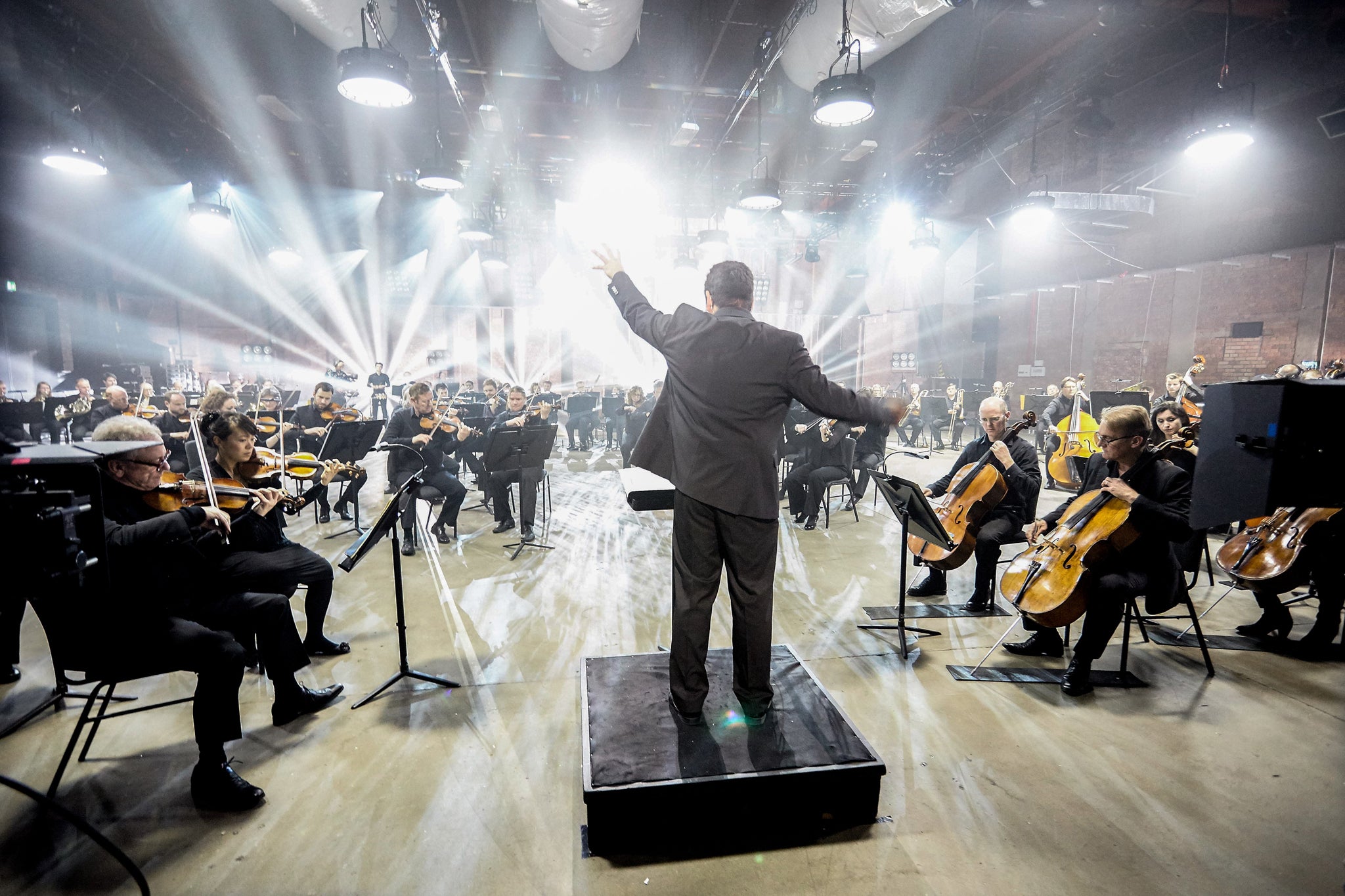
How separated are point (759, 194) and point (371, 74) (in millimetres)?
4949

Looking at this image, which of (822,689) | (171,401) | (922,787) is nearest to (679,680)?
(822,689)

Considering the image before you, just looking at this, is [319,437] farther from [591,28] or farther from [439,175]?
[591,28]

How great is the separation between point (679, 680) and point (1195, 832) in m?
1.86

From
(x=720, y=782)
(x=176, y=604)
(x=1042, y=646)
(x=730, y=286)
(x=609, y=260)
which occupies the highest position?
(x=609, y=260)

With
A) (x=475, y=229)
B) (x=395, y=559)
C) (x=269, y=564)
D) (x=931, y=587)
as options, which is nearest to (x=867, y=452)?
(x=931, y=587)

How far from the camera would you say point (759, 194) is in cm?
813

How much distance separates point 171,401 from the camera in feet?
19.2

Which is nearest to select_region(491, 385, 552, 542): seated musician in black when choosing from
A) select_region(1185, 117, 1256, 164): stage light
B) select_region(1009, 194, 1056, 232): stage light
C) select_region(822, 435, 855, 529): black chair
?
select_region(822, 435, 855, 529): black chair

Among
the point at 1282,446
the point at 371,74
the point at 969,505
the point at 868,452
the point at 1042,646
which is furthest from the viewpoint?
the point at 868,452

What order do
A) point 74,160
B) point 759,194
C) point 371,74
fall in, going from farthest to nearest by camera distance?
point 759,194 → point 74,160 → point 371,74

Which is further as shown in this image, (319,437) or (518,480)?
(319,437)

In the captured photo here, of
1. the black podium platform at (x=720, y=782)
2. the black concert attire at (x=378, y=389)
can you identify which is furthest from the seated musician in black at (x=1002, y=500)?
the black concert attire at (x=378, y=389)

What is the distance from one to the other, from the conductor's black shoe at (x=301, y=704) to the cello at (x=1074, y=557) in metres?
3.48

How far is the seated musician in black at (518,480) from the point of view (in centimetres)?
545
